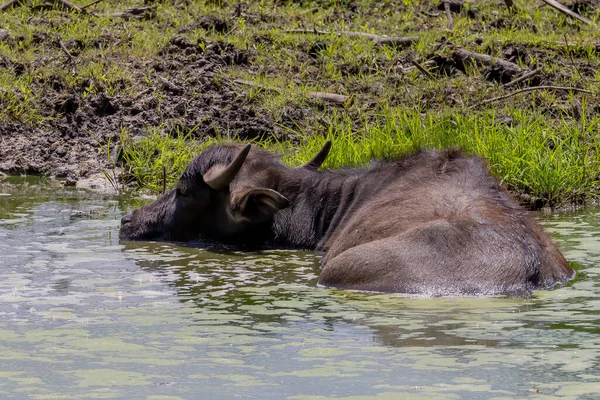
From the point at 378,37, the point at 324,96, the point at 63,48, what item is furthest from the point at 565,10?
the point at 63,48

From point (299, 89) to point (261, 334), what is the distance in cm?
763

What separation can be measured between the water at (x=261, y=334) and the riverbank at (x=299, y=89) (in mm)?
2980

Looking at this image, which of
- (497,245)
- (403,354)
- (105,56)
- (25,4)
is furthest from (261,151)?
(25,4)

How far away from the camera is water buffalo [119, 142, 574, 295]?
21.7ft

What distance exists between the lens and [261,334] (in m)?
5.64

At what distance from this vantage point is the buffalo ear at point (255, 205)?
8.41m

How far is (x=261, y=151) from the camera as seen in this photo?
9062mm

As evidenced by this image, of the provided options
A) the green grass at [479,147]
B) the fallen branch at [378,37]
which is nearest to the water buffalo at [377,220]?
the green grass at [479,147]

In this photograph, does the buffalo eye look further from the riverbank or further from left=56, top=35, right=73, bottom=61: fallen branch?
left=56, top=35, right=73, bottom=61: fallen branch

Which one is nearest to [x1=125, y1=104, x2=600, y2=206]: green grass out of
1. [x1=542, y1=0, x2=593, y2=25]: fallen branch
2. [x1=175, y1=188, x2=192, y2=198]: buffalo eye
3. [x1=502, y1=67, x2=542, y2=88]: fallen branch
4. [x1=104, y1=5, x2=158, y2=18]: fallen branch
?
[x1=502, y1=67, x2=542, y2=88]: fallen branch

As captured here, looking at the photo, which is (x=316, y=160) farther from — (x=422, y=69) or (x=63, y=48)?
(x=63, y=48)

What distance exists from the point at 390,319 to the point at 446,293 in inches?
25.5

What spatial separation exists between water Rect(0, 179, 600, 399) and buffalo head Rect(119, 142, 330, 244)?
534mm

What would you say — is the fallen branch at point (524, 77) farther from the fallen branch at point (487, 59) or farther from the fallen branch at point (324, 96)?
the fallen branch at point (324, 96)
